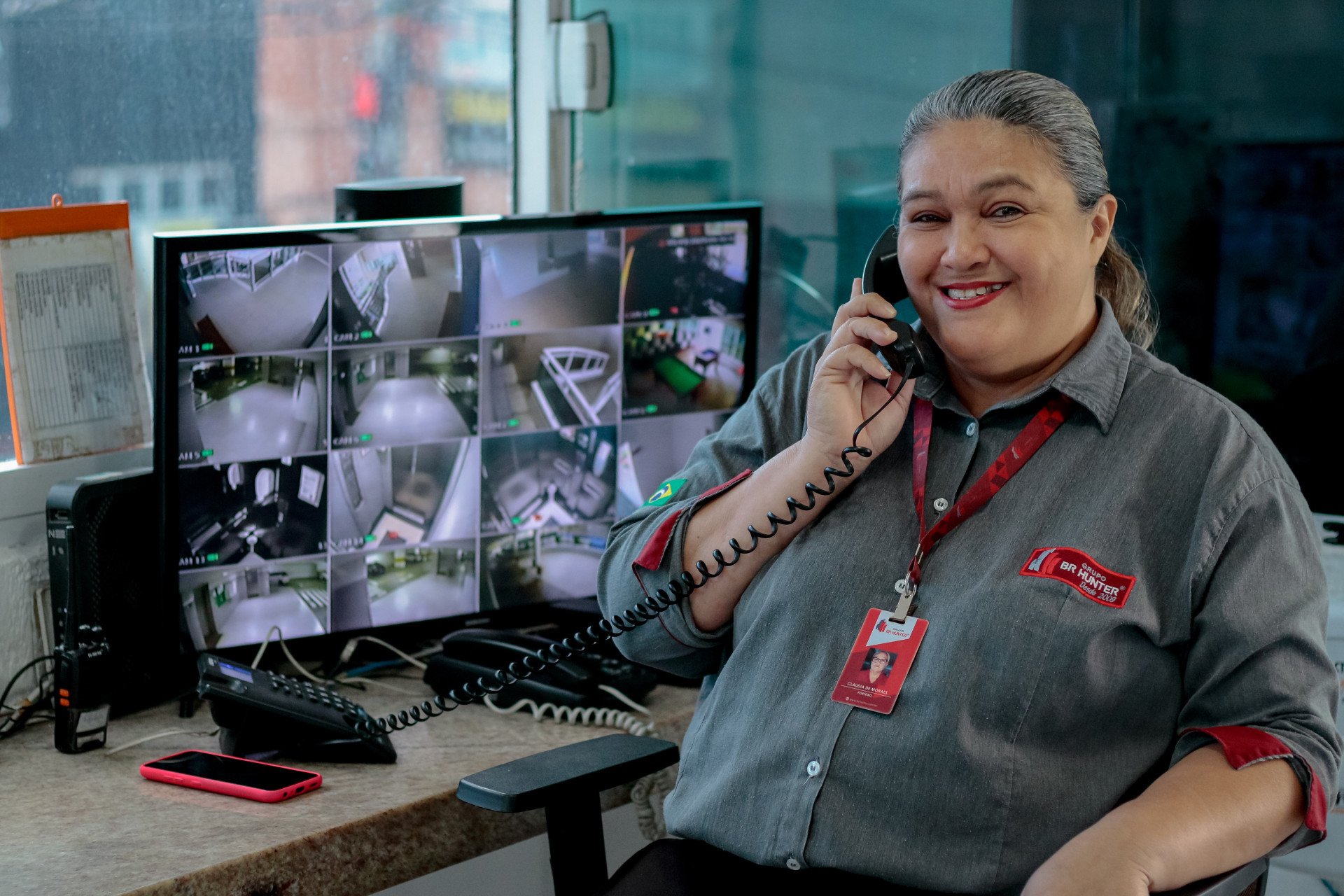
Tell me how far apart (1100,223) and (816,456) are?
404mm

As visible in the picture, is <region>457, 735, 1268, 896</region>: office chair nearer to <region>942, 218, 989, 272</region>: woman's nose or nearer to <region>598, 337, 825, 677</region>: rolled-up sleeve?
<region>598, 337, 825, 677</region>: rolled-up sleeve

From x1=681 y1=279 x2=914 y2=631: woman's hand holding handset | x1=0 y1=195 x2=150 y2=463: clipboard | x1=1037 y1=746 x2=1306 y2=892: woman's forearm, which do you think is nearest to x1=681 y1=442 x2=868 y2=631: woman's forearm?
x1=681 y1=279 x2=914 y2=631: woman's hand holding handset

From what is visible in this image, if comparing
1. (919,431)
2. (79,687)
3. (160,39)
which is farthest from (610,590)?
(160,39)

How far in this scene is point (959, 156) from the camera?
1471mm

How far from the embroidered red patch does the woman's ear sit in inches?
13.6

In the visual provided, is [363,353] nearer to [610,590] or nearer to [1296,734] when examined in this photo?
[610,590]

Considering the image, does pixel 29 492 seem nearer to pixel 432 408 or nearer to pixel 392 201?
pixel 432 408

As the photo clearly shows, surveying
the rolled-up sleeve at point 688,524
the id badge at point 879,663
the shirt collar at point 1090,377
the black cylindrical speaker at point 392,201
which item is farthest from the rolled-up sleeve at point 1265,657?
the black cylindrical speaker at point 392,201

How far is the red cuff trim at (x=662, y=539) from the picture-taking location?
5.41ft

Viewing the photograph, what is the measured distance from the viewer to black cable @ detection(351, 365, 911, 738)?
1571 millimetres

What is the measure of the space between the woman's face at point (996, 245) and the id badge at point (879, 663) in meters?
0.31

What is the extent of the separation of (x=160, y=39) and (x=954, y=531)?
1.63 metres

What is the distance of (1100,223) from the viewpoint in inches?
60.0

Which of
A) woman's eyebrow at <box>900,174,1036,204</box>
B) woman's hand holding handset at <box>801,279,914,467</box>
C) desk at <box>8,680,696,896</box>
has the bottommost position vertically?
desk at <box>8,680,696,896</box>
